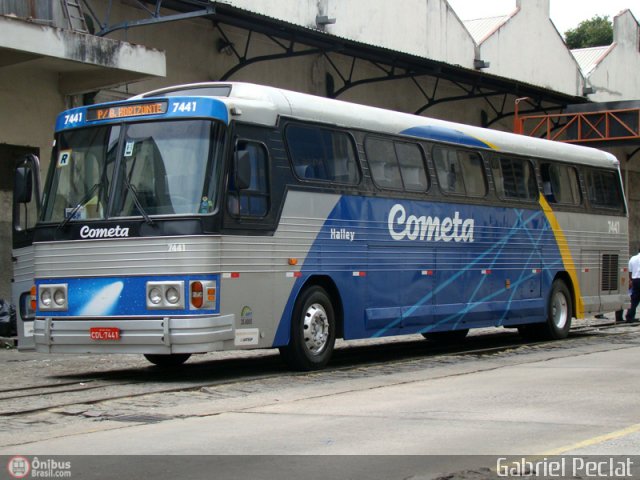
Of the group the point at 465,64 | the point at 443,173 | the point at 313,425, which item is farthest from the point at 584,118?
the point at 313,425

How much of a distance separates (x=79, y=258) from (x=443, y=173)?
19.9ft

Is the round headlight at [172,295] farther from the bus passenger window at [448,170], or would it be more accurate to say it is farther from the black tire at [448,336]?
the black tire at [448,336]

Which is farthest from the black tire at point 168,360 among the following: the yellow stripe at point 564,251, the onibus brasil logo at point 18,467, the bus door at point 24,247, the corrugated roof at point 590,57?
the corrugated roof at point 590,57

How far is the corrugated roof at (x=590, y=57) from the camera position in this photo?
4121cm

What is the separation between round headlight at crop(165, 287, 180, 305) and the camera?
12.1m

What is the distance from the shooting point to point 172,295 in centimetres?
1216

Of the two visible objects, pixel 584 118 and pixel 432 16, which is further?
pixel 584 118

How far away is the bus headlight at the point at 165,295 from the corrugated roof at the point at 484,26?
77.2 ft

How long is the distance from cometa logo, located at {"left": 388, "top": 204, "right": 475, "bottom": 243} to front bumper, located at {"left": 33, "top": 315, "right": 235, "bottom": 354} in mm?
3773

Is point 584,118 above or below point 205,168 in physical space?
above

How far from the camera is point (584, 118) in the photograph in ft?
124

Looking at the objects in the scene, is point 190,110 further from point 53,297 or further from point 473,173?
point 473,173

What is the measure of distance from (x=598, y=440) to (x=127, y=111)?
→ 22.9 ft

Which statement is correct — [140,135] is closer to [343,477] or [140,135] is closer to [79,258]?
[79,258]
